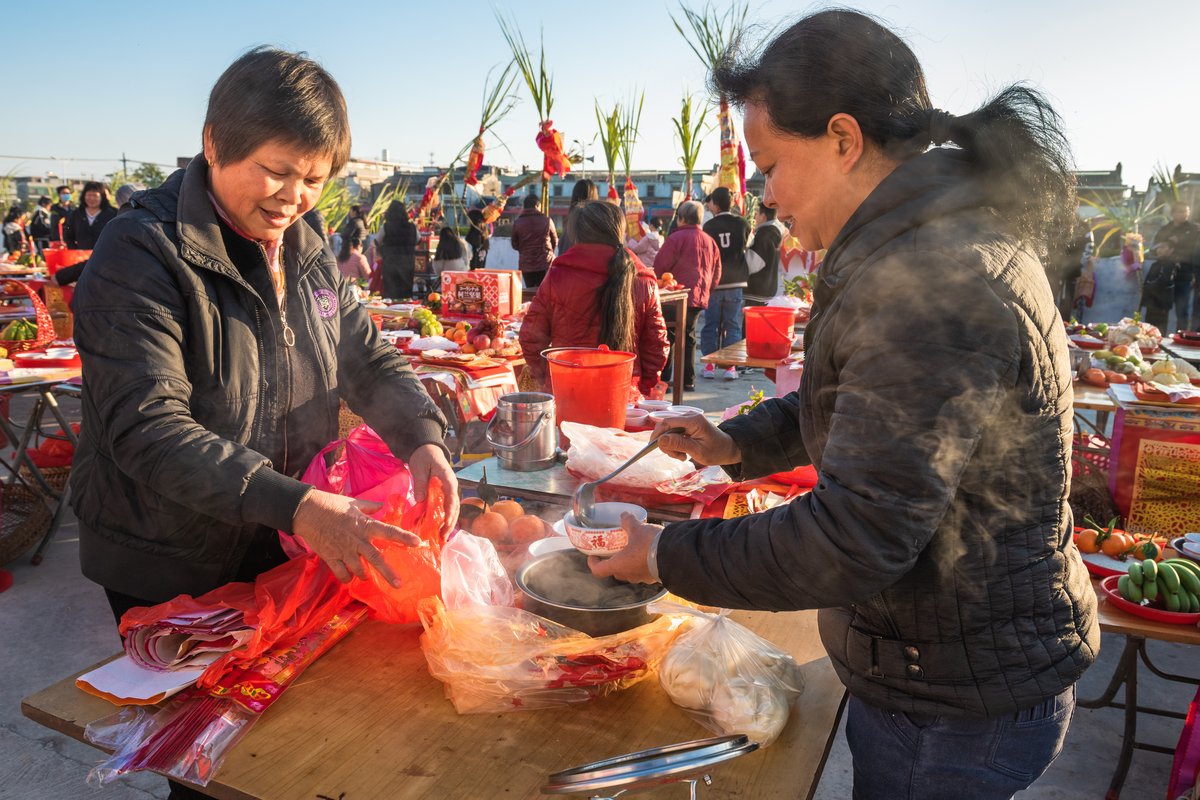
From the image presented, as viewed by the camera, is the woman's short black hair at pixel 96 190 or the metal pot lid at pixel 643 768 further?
the woman's short black hair at pixel 96 190

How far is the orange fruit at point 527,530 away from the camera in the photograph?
200 cm

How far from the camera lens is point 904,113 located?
1.17 m

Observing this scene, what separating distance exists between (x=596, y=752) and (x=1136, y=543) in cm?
258

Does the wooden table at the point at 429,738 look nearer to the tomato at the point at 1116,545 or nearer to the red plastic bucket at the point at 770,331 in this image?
the tomato at the point at 1116,545

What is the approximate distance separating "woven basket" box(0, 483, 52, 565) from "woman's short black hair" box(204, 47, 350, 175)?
3772mm

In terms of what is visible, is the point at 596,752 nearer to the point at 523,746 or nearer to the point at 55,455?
the point at 523,746

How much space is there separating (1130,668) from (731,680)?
7.32 ft

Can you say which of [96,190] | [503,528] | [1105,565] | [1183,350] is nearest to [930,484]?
[503,528]

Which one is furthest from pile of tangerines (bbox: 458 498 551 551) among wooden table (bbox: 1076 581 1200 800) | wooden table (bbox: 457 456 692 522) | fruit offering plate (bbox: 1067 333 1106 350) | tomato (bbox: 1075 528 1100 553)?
fruit offering plate (bbox: 1067 333 1106 350)

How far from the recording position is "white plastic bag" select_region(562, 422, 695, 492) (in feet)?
7.86

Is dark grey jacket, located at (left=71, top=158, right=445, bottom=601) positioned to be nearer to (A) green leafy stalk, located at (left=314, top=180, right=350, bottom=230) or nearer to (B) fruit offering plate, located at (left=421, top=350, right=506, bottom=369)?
(B) fruit offering plate, located at (left=421, top=350, right=506, bottom=369)

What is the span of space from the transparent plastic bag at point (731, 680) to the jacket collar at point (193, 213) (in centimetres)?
123

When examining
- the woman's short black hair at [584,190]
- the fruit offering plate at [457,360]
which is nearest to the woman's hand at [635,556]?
the fruit offering plate at [457,360]

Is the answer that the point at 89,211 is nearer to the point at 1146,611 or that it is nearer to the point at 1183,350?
the point at 1146,611
